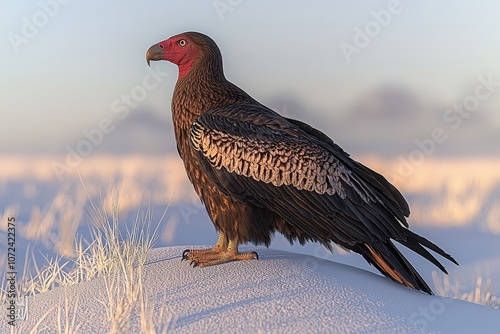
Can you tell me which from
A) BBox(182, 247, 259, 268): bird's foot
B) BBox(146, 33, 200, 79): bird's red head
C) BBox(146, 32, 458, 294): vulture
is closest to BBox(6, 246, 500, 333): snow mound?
BBox(182, 247, 259, 268): bird's foot

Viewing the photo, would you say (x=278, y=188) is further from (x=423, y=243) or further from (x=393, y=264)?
(x=423, y=243)

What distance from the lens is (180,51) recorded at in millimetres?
7145

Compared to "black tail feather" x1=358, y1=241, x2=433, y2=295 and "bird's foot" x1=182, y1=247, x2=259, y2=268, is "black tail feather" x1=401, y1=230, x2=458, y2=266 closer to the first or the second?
"black tail feather" x1=358, y1=241, x2=433, y2=295

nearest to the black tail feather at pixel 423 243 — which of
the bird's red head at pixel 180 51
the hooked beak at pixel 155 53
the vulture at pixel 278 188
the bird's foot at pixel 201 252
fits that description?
the vulture at pixel 278 188

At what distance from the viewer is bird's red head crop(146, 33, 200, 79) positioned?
7.10m

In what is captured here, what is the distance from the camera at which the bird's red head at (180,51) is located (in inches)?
279

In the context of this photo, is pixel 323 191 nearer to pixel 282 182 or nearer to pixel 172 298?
pixel 282 182

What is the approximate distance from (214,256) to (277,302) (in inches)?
45.6

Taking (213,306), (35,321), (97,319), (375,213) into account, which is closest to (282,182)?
(375,213)

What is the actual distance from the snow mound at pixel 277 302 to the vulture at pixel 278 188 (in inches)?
9.7

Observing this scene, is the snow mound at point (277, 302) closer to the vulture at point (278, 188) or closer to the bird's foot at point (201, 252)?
the bird's foot at point (201, 252)

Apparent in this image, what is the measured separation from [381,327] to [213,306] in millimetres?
1201

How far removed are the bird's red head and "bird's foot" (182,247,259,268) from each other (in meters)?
1.63

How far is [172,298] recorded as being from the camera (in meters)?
5.86
